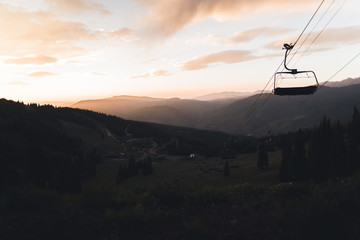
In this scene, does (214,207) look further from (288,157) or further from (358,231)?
(288,157)

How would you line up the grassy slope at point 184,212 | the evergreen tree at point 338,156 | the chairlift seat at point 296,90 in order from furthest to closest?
1. the evergreen tree at point 338,156
2. the chairlift seat at point 296,90
3. the grassy slope at point 184,212

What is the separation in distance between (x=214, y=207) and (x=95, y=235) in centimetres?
598

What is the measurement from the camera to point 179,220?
1177 cm

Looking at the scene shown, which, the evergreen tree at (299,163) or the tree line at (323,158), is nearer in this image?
the tree line at (323,158)

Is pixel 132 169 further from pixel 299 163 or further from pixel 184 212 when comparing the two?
pixel 184 212

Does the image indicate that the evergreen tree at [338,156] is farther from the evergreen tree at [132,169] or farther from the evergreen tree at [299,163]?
the evergreen tree at [132,169]

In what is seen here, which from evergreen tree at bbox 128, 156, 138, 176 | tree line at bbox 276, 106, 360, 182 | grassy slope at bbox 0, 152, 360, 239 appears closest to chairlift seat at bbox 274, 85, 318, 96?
grassy slope at bbox 0, 152, 360, 239

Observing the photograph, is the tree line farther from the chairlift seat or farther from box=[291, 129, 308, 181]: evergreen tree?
the chairlift seat

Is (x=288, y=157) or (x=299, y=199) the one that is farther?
(x=288, y=157)

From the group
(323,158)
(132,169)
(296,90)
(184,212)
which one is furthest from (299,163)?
(132,169)

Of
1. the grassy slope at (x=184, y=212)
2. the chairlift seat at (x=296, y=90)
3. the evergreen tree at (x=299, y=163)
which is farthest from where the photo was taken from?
the evergreen tree at (x=299, y=163)

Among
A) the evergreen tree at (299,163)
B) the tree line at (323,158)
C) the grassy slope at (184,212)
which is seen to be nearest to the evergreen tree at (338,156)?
the tree line at (323,158)

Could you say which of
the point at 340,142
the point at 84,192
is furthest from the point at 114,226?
the point at 340,142

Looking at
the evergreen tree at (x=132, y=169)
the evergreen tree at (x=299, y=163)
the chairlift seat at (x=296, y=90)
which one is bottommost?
the evergreen tree at (x=132, y=169)
